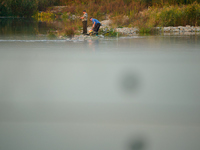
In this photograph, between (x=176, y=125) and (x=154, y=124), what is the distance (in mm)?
232

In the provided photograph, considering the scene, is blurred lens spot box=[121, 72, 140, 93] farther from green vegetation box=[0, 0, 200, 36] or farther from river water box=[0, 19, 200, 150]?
green vegetation box=[0, 0, 200, 36]

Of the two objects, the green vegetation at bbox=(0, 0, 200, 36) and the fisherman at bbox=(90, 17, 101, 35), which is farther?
the green vegetation at bbox=(0, 0, 200, 36)

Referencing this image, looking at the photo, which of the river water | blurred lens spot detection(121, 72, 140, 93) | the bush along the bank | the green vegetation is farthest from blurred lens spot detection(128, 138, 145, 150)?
the bush along the bank

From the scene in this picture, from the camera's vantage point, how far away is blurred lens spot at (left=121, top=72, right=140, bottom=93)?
17.1 ft

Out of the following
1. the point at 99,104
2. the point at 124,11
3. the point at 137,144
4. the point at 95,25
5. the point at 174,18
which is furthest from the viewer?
the point at 124,11

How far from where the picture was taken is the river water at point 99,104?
3.15m

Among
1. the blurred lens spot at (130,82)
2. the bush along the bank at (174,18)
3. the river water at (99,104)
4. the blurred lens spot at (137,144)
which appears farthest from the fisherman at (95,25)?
the blurred lens spot at (137,144)

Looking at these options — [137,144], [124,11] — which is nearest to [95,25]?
[137,144]

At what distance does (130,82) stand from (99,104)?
1563mm

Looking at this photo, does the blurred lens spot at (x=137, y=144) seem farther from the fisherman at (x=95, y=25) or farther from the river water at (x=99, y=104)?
the fisherman at (x=95, y=25)

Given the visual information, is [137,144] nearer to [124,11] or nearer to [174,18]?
[174,18]

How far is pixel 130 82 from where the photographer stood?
18.9 feet

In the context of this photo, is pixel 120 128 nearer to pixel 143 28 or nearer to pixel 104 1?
pixel 143 28

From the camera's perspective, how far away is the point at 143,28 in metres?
19.2
